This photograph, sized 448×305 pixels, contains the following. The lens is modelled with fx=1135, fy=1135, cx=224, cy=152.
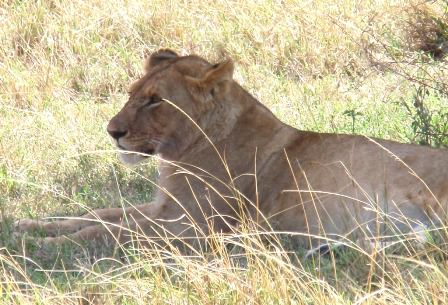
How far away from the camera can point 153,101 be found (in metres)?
4.81

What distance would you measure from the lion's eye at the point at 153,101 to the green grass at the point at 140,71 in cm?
50

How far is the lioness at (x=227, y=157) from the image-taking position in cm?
455

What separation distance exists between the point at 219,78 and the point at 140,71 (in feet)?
9.86

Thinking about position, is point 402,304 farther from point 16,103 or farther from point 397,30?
point 397,30

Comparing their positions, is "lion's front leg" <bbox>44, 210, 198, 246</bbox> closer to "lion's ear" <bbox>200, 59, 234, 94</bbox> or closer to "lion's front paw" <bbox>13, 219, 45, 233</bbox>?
"lion's front paw" <bbox>13, 219, 45, 233</bbox>

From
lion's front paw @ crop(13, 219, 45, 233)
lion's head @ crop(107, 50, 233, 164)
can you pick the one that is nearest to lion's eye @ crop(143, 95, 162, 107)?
lion's head @ crop(107, 50, 233, 164)

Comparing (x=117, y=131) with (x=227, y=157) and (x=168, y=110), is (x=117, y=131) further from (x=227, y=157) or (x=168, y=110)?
(x=227, y=157)

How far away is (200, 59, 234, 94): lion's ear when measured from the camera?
4.74 m

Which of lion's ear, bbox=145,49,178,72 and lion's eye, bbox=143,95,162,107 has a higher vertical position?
lion's ear, bbox=145,49,178,72

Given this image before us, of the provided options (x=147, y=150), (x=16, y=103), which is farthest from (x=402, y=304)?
(x=16, y=103)

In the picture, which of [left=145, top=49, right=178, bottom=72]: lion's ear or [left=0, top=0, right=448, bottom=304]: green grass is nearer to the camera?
[left=0, top=0, right=448, bottom=304]: green grass

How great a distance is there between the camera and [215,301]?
3393mm

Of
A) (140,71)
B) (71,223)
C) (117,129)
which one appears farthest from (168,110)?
(140,71)

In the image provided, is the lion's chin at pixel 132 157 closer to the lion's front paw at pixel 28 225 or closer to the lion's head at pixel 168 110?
the lion's head at pixel 168 110
